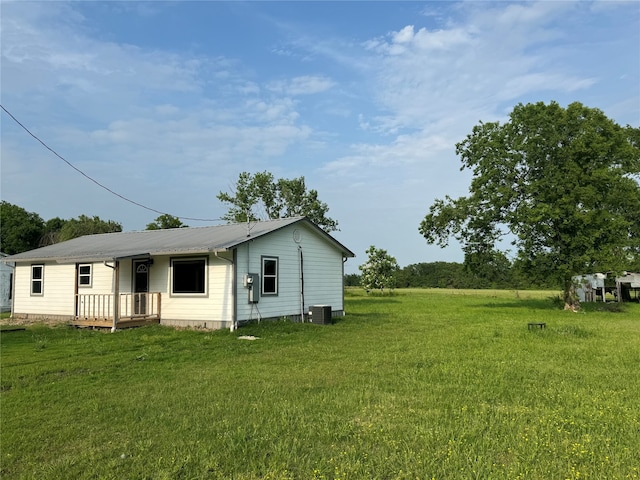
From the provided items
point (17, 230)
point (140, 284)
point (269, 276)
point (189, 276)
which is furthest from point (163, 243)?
point (17, 230)

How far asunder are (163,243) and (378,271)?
101ft

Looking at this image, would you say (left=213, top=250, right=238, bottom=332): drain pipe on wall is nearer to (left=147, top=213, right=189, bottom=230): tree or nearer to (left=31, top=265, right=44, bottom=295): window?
(left=31, top=265, right=44, bottom=295): window

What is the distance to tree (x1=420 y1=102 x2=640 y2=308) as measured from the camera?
75.6ft

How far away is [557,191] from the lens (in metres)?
23.8

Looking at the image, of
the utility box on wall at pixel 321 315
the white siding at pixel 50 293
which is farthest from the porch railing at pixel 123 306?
the utility box on wall at pixel 321 315

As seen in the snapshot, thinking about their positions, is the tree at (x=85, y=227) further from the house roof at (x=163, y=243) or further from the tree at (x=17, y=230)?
the house roof at (x=163, y=243)

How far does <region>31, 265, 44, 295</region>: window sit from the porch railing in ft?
8.98

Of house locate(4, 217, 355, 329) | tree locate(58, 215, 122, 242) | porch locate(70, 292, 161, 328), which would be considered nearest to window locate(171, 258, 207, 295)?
house locate(4, 217, 355, 329)

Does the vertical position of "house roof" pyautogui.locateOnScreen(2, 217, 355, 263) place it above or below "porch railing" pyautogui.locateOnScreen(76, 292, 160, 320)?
above

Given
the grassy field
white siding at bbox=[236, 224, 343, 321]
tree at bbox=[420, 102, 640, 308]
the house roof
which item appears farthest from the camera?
tree at bbox=[420, 102, 640, 308]

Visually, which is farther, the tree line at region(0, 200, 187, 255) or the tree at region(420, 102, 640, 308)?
the tree line at region(0, 200, 187, 255)

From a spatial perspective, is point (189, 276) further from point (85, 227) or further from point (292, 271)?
point (85, 227)

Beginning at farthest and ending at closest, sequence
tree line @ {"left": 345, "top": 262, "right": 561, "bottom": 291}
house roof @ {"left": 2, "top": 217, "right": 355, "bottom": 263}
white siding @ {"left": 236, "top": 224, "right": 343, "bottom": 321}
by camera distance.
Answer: tree line @ {"left": 345, "top": 262, "right": 561, "bottom": 291} < white siding @ {"left": 236, "top": 224, "right": 343, "bottom": 321} < house roof @ {"left": 2, "top": 217, "right": 355, "bottom": 263}

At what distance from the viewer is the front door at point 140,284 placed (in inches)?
654
